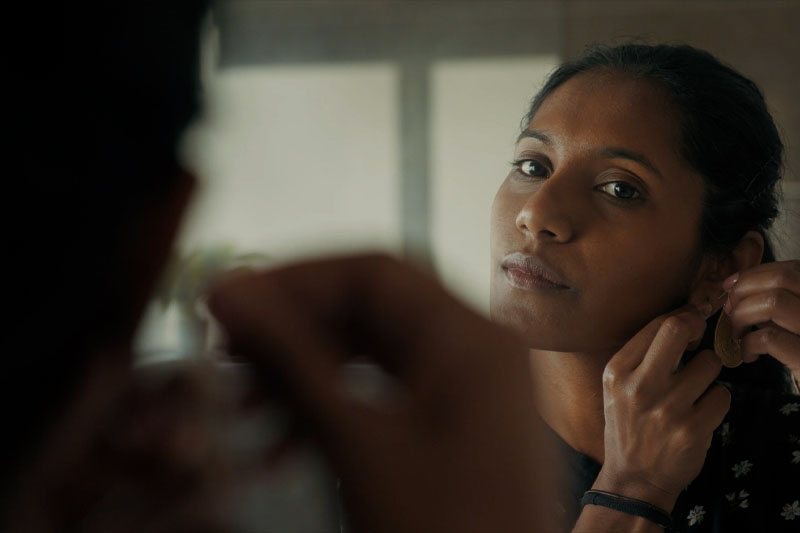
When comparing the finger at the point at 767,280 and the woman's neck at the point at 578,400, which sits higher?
the finger at the point at 767,280

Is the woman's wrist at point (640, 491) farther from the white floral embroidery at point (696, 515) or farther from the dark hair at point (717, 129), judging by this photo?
the dark hair at point (717, 129)

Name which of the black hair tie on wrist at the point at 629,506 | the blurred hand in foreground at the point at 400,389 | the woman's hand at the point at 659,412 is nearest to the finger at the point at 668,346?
the woman's hand at the point at 659,412

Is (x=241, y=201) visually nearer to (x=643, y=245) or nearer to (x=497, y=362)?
(x=643, y=245)

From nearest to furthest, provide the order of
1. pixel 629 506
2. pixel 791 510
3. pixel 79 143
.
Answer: pixel 79 143 < pixel 629 506 < pixel 791 510

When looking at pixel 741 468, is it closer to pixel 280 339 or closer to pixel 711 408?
pixel 711 408

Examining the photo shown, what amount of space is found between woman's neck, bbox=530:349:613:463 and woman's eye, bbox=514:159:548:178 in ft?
0.54

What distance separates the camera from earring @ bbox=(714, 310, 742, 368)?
2.43ft

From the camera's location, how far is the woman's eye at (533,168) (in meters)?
0.74

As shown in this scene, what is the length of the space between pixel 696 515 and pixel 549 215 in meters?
0.30

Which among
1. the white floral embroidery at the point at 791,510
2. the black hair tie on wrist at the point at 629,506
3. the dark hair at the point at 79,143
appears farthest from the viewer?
the white floral embroidery at the point at 791,510

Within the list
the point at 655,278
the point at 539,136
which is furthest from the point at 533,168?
the point at 655,278

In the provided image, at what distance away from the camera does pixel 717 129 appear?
0.76 metres

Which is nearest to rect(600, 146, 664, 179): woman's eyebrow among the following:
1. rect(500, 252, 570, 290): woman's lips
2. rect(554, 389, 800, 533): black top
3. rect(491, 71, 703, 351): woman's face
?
rect(491, 71, 703, 351): woman's face

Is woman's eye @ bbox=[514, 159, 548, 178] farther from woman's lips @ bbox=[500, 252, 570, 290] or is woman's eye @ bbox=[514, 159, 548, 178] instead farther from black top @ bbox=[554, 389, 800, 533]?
black top @ bbox=[554, 389, 800, 533]
